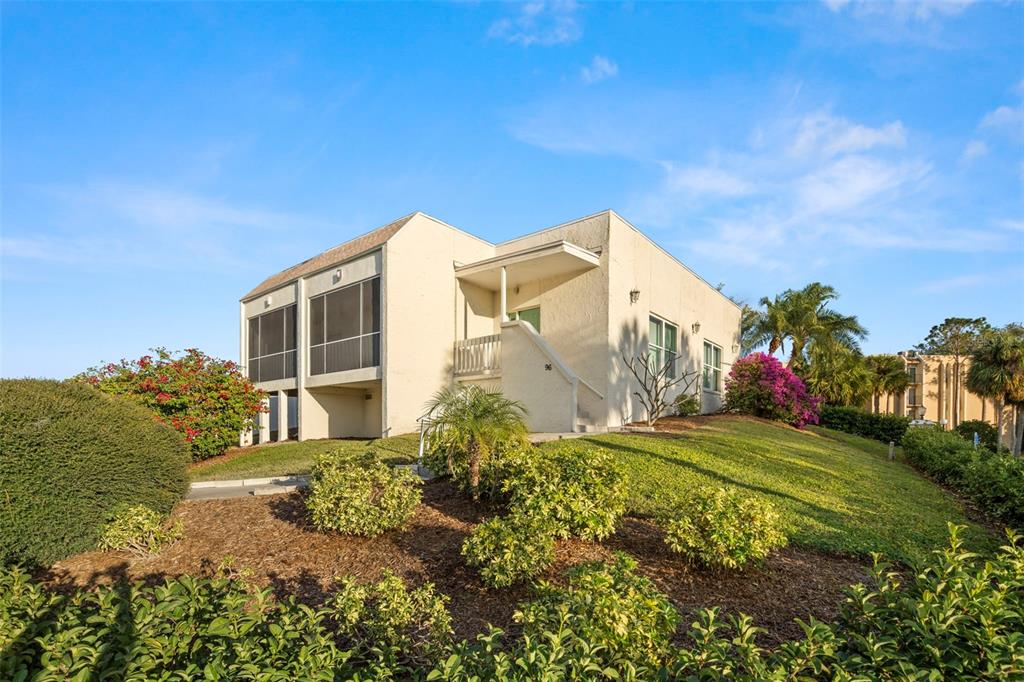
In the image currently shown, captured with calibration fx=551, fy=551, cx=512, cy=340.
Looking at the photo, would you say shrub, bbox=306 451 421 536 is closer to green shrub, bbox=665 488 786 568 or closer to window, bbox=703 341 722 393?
green shrub, bbox=665 488 786 568

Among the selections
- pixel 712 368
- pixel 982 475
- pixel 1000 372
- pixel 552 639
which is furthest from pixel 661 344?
pixel 1000 372

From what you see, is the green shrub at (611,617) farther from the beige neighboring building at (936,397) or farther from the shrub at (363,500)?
the beige neighboring building at (936,397)

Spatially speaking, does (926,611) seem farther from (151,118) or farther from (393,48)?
(151,118)

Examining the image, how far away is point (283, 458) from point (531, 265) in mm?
7605

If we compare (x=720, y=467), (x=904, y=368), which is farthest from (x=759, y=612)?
(x=904, y=368)

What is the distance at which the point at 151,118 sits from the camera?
26.9ft

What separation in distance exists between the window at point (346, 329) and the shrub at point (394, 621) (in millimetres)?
11194

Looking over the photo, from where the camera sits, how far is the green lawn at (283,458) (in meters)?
10.7

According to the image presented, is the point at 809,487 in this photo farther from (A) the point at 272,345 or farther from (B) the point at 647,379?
(A) the point at 272,345

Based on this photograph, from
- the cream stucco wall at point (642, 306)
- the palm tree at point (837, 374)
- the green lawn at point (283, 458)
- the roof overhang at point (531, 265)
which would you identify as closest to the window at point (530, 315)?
the roof overhang at point (531, 265)

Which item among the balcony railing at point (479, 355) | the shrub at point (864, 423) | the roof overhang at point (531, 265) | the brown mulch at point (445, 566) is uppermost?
the roof overhang at point (531, 265)

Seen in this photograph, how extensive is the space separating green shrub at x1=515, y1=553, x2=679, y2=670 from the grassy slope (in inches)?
70.1

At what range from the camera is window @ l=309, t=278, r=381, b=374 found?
14844 millimetres

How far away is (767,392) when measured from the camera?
698 inches
